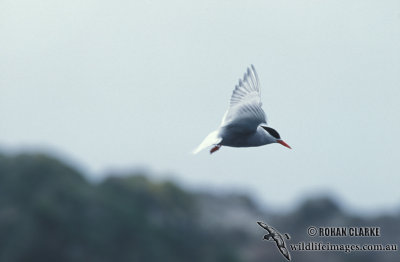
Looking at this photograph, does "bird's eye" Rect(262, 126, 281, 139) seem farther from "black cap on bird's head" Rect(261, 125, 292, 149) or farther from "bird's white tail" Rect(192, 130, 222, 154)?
Answer: "bird's white tail" Rect(192, 130, 222, 154)

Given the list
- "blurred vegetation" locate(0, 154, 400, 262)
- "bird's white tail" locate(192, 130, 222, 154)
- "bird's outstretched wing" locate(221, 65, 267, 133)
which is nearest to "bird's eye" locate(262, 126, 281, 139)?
"bird's outstretched wing" locate(221, 65, 267, 133)

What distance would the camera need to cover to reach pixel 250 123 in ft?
14.7

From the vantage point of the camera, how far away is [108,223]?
80.3 ft

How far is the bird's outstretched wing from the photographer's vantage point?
445 cm

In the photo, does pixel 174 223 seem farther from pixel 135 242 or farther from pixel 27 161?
pixel 27 161

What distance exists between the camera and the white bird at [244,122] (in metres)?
4.42

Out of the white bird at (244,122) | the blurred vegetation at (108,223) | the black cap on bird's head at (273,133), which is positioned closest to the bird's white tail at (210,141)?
the white bird at (244,122)

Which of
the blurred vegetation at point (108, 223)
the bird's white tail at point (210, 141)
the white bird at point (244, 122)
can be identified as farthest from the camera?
the blurred vegetation at point (108, 223)

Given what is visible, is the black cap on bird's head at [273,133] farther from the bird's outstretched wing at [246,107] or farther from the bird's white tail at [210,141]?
the bird's white tail at [210,141]

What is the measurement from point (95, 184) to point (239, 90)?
2250 cm

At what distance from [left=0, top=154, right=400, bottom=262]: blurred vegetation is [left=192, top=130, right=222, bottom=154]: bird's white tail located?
1865cm

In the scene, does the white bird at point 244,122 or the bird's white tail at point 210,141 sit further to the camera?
the white bird at point 244,122

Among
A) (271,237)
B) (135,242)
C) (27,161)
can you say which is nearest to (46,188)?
(27,161)

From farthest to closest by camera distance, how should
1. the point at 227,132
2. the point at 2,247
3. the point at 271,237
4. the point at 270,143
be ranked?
1. the point at 2,247
2. the point at 271,237
3. the point at 270,143
4. the point at 227,132
